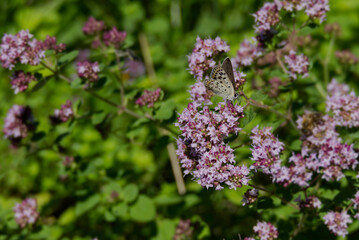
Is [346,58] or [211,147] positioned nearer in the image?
[211,147]

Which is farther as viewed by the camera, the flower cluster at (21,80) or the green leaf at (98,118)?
the green leaf at (98,118)

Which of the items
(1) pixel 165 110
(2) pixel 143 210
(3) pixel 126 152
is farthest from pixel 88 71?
(3) pixel 126 152

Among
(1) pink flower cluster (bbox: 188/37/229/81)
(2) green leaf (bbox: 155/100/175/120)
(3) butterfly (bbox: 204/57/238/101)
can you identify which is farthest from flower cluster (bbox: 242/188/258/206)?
(2) green leaf (bbox: 155/100/175/120)

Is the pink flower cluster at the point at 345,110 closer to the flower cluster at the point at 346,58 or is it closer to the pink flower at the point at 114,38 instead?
the flower cluster at the point at 346,58

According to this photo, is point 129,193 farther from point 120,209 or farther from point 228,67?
point 228,67

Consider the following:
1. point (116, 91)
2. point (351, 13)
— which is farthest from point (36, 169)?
point (351, 13)

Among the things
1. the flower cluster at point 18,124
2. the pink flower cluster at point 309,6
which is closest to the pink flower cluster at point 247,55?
the pink flower cluster at point 309,6

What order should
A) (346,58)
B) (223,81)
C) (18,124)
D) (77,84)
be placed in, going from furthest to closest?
(346,58) < (18,124) < (77,84) < (223,81)

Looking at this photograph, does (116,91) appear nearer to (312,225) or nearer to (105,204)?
(105,204)
